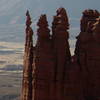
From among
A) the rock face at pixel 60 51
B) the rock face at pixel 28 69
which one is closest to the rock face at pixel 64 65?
the rock face at pixel 60 51

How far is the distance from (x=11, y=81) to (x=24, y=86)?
143031 millimetres

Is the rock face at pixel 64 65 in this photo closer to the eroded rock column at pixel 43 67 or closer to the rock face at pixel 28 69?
the eroded rock column at pixel 43 67

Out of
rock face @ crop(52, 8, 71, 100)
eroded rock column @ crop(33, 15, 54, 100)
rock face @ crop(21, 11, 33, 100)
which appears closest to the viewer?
rock face @ crop(52, 8, 71, 100)

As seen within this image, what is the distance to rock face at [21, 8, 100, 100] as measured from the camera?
30.1 metres

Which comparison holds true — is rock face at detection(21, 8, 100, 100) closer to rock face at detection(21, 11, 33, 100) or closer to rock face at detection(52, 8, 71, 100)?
rock face at detection(52, 8, 71, 100)

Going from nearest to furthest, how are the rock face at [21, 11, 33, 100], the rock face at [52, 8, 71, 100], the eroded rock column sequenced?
the rock face at [52, 8, 71, 100] < the eroded rock column < the rock face at [21, 11, 33, 100]

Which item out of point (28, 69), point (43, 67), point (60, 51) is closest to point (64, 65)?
point (60, 51)

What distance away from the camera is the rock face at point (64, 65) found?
30.1m

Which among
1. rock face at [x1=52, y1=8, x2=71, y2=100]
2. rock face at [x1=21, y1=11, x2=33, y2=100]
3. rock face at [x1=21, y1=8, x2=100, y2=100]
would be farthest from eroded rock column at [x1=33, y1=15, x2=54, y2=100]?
rock face at [x1=21, y1=11, x2=33, y2=100]

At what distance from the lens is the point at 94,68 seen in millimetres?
30109

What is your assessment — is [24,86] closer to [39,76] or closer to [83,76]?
[39,76]

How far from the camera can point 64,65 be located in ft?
99.0

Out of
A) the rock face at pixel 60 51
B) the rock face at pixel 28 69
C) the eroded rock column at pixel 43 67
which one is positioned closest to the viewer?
the rock face at pixel 60 51

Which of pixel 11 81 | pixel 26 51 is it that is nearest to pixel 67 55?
pixel 26 51
